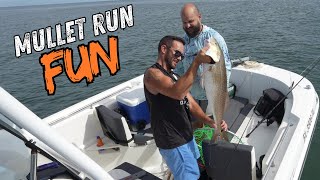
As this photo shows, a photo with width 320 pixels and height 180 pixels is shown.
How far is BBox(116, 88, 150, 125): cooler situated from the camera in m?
5.40

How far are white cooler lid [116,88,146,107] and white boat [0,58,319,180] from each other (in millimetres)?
17

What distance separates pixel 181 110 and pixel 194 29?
1.42 meters

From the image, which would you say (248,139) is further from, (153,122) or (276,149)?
(153,122)

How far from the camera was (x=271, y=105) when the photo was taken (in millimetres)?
5363

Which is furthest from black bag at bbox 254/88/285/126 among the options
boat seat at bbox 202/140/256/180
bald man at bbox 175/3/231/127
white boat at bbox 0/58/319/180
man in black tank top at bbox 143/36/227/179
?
man in black tank top at bbox 143/36/227/179

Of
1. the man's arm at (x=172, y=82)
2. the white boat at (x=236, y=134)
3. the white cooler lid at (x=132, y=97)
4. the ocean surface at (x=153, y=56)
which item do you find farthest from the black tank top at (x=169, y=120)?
the ocean surface at (x=153, y=56)

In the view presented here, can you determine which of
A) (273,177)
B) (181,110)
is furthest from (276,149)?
(181,110)

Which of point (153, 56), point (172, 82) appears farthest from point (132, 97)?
point (153, 56)

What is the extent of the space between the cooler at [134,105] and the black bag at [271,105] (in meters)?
2.02

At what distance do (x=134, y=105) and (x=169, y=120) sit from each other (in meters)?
2.32

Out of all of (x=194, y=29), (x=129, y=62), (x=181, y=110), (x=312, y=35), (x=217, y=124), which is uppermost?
(x=194, y=29)

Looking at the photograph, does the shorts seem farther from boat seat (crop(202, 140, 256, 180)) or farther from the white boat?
boat seat (crop(202, 140, 256, 180))

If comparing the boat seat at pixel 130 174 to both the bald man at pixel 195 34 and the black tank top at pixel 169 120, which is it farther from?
the bald man at pixel 195 34

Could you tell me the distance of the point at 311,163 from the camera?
5.99 metres
